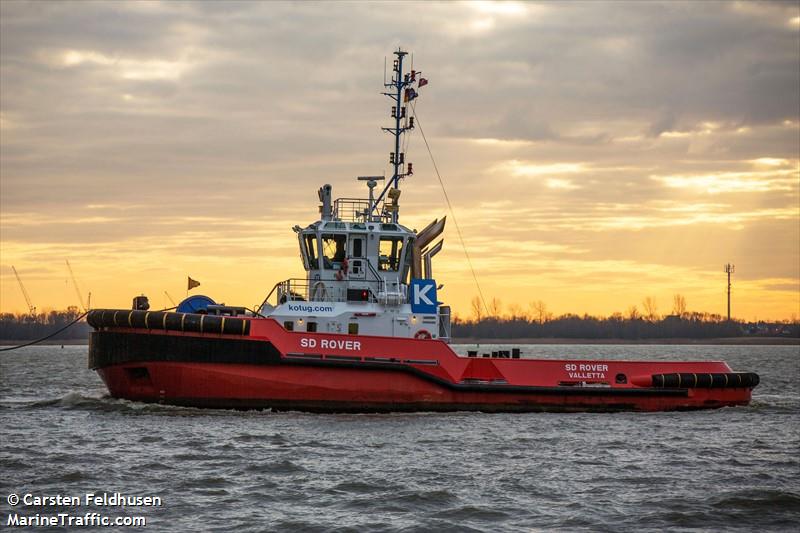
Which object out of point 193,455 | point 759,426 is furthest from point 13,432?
point 759,426

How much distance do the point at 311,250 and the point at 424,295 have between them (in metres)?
3.22

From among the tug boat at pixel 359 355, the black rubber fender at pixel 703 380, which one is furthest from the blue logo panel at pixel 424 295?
the black rubber fender at pixel 703 380

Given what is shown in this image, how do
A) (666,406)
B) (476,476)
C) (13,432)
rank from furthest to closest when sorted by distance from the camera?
(666,406) → (13,432) → (476,476)

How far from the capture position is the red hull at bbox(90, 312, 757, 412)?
77.8 feet

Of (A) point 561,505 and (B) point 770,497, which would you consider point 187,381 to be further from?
(B) point 770,497

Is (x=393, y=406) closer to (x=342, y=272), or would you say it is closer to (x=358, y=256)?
(x=342, y=272)

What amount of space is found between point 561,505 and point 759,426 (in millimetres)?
12010

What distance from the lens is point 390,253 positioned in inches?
1049

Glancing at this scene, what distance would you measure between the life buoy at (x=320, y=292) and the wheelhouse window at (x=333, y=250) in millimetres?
501

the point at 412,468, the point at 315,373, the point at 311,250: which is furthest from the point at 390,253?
the point at 412,468

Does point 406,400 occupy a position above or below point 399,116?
below

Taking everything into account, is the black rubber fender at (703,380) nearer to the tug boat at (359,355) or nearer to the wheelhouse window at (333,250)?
the tug boat at (359,355)

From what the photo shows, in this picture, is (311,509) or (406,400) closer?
(311,509)

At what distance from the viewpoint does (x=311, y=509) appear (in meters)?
14.3
